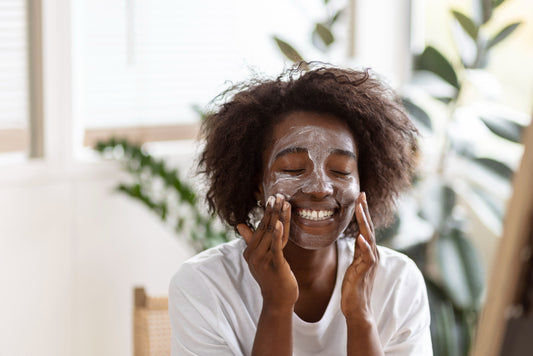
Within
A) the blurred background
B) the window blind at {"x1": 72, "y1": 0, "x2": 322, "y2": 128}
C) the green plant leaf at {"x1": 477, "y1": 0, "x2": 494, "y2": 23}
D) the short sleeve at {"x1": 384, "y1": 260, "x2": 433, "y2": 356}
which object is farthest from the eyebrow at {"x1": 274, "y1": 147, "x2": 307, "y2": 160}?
the green plant leaf at {"x1": 477, "y1": 0, "x2": 494, "y2": 23}

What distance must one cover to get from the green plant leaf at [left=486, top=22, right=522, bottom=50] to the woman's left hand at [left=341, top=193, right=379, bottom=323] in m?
1.38

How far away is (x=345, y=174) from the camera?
1.29 m

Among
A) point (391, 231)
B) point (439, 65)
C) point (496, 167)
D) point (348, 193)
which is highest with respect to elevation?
point (439, 65)

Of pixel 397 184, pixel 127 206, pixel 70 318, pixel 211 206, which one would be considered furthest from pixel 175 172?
pixel 397 184

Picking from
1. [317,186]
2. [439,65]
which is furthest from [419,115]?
[317,186]

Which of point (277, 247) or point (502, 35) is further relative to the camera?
point (502, 35)

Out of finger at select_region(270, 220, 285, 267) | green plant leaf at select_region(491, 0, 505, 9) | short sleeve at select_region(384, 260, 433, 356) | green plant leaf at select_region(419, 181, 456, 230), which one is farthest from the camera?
green plant leaf at select_region(419, 181, 456, 230)

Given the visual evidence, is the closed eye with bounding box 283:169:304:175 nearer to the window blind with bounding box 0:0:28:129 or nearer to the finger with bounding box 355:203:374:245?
the finger with bounding box 355:203:374:245

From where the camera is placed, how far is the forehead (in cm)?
129

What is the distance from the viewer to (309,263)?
1.35 m

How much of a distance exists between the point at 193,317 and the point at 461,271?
55.7 inches

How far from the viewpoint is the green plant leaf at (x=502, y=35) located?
2363 mm

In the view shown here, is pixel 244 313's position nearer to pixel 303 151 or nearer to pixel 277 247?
pixel 277 247

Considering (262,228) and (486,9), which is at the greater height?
(486,9)
